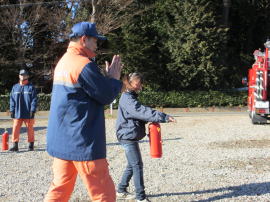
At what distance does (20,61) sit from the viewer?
21812mm

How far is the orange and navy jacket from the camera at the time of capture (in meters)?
3.18

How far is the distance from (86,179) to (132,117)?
1547mm

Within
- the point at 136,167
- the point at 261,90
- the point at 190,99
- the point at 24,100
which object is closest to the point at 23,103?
the point at 24,100

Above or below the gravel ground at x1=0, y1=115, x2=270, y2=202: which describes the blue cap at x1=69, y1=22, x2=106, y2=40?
above

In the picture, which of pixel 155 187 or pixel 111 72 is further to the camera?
pixel 155 187

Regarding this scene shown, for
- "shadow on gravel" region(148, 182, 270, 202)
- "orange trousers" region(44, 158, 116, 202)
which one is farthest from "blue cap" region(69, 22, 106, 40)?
"shadow on gravel" region(148, 182, 270, 202)

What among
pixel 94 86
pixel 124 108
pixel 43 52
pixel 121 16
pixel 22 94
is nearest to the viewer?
pixel 94 86

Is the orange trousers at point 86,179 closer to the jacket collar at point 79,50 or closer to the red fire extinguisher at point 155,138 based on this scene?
the jacket collar at point 79,50

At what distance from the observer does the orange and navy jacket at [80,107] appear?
10.4 ft

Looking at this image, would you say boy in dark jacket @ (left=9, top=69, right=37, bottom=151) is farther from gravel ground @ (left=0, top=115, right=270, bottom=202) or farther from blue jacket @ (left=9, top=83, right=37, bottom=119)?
gravel ground @ (left=0, top=115, right=270, bottom=202)

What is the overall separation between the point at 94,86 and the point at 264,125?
11.6 m

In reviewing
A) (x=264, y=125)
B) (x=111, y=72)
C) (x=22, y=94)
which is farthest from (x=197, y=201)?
(x=264, y=125)

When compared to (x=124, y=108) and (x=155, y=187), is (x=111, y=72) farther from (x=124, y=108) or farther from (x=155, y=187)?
(x=155, y=187)

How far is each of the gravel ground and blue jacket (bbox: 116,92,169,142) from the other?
0.96 meters
